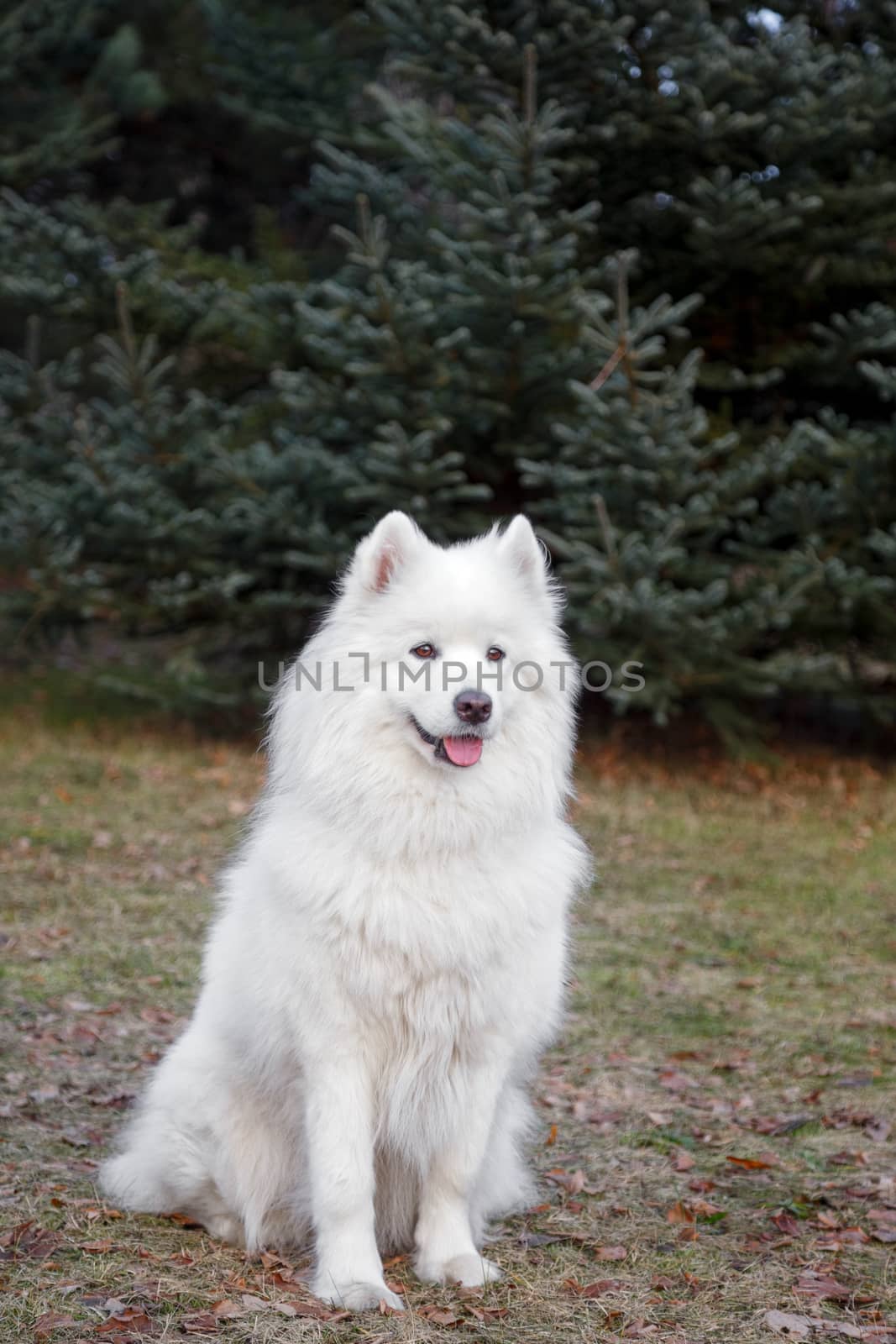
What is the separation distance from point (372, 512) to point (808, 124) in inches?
174

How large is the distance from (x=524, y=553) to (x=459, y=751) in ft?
1.94

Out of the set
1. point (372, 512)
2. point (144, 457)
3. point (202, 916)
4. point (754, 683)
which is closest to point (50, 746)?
point (144, 457)

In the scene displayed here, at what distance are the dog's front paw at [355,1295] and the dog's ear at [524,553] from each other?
5.97 ft

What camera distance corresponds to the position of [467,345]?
31.9ft

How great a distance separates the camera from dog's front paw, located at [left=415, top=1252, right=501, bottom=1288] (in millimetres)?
3189

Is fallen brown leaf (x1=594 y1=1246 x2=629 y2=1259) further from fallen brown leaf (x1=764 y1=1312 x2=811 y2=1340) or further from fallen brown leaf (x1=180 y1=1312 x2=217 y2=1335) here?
fallen brown leaf (x1=180 y1=1312 x2=217 y2=1335)

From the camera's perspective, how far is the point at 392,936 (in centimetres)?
306

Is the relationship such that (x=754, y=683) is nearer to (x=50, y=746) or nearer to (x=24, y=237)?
(x=50, y=746)

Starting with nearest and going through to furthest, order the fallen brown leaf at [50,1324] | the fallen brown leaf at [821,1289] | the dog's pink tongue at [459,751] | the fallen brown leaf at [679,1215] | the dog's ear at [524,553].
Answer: the fallen brown leaf at [50,1324] → the dog's pink tongue at [459,751] → the fallen brown leaf at [821,1289] → the dog's ear at [524,553] → the fallen brown leaf at [679,1215]

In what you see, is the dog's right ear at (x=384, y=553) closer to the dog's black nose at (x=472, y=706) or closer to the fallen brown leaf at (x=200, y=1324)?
the dog's black nose at (x=472, y=706)

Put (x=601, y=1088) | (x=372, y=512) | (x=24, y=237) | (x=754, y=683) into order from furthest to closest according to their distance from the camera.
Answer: (x=24, y=237) → (x=372, y=512) → (x=754, y=683) → (x=601, y=1088)

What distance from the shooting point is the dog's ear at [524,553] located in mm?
3361

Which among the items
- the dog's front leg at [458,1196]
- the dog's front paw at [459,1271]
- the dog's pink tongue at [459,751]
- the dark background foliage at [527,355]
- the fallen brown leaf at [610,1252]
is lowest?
the fallen brown leaf at [610,1252]

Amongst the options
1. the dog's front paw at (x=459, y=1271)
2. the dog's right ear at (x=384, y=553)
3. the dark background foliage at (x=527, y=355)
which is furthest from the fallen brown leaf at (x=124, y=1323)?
the dark background foliage at (x=527, y=355)
